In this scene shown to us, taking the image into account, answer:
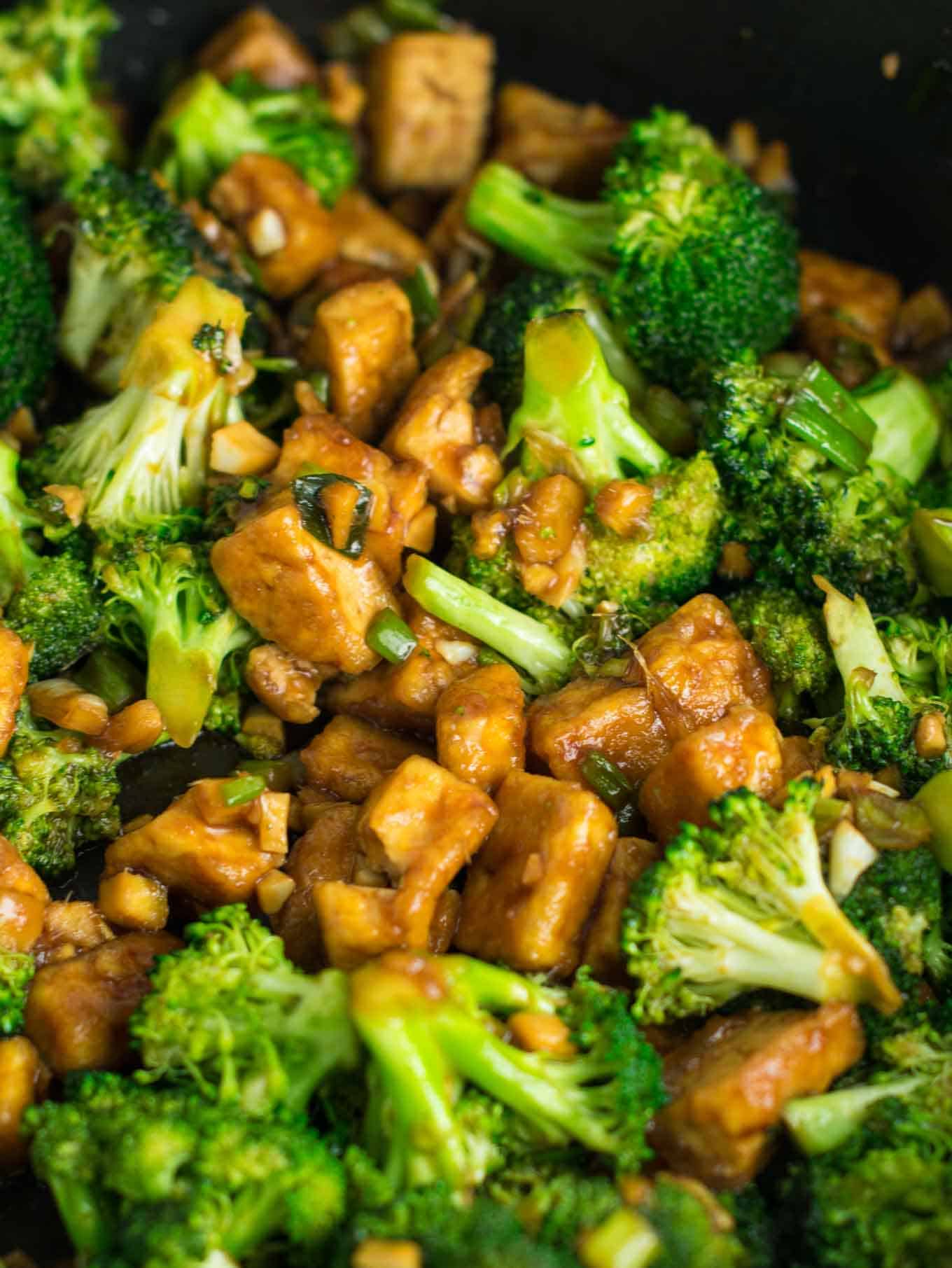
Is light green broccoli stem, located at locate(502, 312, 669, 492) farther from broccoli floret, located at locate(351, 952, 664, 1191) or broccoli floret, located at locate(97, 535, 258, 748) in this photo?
broccoli floret, located at locate(351, 952, 664, 1191)

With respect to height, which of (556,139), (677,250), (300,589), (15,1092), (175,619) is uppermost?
(677,250)

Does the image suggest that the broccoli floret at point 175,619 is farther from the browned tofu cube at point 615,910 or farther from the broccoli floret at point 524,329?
the browned tofu cube at point 615,910

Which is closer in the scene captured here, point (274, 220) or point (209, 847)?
point (209, 847)

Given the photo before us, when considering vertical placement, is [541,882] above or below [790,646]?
below

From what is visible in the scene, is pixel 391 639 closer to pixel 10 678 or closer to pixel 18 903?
pixel 10 678

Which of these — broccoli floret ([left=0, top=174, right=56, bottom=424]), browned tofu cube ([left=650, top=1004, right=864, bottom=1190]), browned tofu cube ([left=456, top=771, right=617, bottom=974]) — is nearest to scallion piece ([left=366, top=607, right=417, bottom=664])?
browned tofu cube ([left=456, top=771, right=617, bottom=974])

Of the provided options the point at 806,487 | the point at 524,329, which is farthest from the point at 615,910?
the point at 524,329
